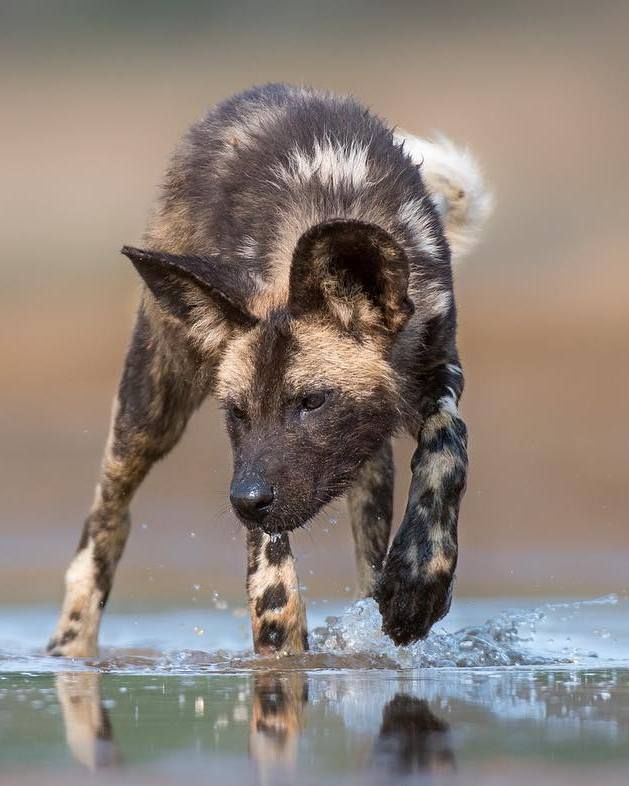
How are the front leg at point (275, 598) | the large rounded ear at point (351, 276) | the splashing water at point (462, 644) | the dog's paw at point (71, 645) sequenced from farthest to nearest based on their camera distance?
the dog's paw at point (71, 645) < the front leg at point (275, 598) < the splashing water at point (462, 644) < the large rounded ear at point (351, 276)

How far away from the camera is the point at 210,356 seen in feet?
24.8

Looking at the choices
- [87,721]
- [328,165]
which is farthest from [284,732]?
[328,165]

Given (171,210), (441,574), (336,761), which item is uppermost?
(171,210)

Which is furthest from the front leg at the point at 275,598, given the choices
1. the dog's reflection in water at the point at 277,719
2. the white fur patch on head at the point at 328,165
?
the white fur patch on head at the point at 328,165

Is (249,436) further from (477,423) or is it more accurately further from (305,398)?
(477,423)

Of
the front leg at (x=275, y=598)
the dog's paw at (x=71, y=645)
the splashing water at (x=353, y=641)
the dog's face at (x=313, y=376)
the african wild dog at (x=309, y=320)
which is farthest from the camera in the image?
the dog's paw at (x=71, y=645)

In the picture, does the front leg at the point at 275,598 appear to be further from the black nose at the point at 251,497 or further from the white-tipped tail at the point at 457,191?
the white-tipped tail at the point at 457,191

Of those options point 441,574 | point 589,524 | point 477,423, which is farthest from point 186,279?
point 477,423

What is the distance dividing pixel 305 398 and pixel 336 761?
8.32ft

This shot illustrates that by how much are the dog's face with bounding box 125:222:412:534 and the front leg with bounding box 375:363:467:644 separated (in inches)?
9.3

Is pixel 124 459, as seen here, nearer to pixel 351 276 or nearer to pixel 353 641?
pixel 353 641

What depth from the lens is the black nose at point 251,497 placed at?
22.1 feet

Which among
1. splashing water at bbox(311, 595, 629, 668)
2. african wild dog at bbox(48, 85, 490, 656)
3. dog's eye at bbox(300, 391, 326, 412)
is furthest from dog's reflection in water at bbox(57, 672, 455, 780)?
splashing water at bbox(311, 595, 629, 668)

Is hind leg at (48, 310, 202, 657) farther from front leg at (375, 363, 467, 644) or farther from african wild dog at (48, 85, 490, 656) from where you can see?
front leg at (375, 363, 467, 644)
